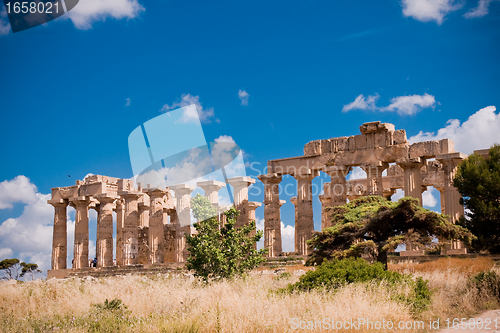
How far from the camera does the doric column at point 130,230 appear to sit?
114 ft

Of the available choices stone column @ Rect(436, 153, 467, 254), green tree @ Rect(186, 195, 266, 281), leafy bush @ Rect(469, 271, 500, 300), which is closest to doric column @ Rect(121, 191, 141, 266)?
green tree @ Rect(186, 195, 266, 281)

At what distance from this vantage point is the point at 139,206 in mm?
39812

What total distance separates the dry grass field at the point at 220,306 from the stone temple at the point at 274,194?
22.3ft

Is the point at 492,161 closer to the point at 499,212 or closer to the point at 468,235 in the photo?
the point at 499,212

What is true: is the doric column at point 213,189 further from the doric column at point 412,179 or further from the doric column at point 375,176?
the doric column at point 412,179

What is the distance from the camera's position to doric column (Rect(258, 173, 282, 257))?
30453 mm

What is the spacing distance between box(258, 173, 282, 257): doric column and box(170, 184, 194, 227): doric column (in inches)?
249

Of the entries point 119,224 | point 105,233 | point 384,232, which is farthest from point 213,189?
point 384,232

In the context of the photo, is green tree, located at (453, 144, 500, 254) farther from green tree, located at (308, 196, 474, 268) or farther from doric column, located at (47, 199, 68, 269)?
doric column, located at (47, 199, 68, 269)

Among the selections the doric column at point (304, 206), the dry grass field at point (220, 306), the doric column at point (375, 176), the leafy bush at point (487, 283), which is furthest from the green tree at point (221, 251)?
the doric column at point (375, 176)

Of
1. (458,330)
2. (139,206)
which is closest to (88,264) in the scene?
(139,206)

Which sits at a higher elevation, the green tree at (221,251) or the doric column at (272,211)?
the doric column at (272,211)

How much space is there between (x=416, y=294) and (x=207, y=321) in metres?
5.71

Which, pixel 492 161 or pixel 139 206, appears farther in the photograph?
pixel 139 206
